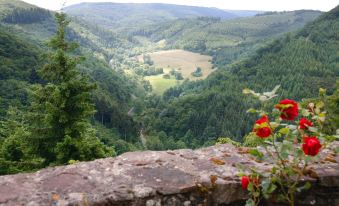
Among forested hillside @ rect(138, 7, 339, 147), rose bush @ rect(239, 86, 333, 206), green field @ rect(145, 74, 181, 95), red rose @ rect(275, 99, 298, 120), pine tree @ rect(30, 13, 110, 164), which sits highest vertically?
red rose @ rect(275, 99, 298, 120)

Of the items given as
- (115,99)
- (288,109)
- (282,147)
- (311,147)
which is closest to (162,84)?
(115,99)

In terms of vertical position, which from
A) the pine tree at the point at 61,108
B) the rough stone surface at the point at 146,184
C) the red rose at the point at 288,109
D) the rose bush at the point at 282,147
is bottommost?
the pine tree at the point at 61,108

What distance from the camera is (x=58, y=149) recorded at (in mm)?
13305

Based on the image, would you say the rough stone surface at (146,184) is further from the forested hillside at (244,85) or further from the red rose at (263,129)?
the forested hillside at (244,85)

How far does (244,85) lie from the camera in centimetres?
14675

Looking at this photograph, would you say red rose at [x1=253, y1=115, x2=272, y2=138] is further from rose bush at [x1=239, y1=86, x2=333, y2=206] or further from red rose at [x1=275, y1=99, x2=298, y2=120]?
red rose at [x1=275, y1=99, x2=298, y2=120]

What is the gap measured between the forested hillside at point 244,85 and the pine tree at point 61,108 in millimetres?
87109

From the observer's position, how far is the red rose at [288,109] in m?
3.46

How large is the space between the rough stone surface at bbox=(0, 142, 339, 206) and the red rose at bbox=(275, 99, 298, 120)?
1.09 metres

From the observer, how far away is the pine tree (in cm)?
1432

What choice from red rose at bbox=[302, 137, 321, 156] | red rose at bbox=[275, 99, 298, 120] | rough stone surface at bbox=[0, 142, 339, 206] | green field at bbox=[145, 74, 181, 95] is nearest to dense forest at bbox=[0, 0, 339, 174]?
rough stone surface at bbox=[0, 142, 339, 206]

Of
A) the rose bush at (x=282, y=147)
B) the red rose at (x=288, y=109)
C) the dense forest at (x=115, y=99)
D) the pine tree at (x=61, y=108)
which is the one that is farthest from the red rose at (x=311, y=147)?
the pine tree at (x=61, y=108)

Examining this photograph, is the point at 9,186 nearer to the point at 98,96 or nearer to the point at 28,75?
the point at 98,96

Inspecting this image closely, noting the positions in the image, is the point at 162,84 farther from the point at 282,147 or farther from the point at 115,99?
the point at 282,147
